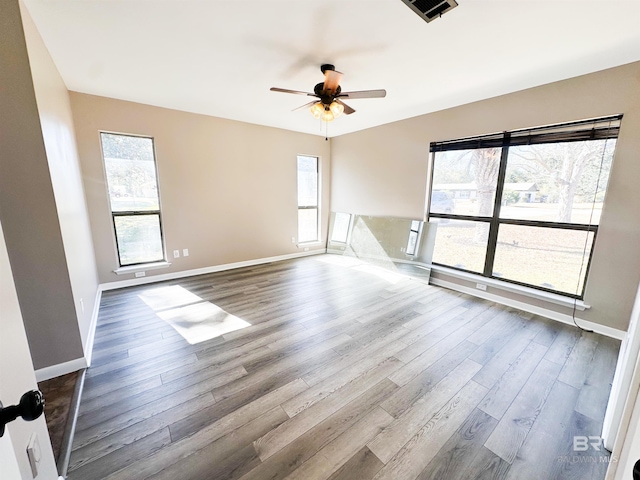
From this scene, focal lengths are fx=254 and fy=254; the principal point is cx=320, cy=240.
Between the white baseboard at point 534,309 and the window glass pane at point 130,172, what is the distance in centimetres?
460

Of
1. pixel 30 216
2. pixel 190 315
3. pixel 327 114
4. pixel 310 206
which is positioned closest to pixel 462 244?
pixel 327 114

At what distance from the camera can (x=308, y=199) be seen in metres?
5.68

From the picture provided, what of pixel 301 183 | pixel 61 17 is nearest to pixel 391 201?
pixel 301 183

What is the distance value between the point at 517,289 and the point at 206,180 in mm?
4746

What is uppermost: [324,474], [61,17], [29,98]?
[61,17]

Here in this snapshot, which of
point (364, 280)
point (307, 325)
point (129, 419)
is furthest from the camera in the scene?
point (364, 280)

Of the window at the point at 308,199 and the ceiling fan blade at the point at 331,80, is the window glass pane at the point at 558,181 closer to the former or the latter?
the ceiling fan blade at the point at 331,80

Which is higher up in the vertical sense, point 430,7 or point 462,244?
point 430,7

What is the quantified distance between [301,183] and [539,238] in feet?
13.4

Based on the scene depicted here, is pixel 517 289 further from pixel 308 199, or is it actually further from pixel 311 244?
pixel 308 199

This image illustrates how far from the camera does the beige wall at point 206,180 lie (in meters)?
3.41

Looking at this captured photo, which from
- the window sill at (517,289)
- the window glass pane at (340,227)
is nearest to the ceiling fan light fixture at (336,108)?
the window sill at (517,289)

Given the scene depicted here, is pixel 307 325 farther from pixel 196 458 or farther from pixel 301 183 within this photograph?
pixel 301 183

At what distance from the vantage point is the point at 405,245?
174 inches
